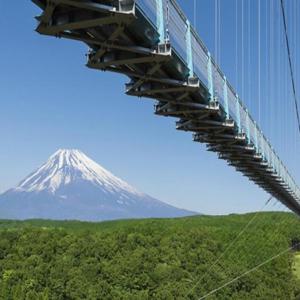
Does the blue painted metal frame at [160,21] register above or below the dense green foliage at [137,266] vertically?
above

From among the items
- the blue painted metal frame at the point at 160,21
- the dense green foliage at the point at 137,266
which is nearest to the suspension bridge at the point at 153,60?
the blue painted metal frame at the point at 160,21

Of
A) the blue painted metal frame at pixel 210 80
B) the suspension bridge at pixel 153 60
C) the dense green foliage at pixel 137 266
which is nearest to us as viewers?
the suspension bridge at pixel 153 60

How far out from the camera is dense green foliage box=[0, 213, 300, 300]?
53.0 meters

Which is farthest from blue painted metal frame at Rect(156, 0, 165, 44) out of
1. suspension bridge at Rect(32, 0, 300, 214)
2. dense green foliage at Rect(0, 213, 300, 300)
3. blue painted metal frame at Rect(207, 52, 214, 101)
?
dense green foliage at Rect(0, 213, 300, 300)

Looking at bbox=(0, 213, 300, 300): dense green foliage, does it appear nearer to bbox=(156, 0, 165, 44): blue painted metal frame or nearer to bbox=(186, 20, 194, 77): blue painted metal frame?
bbox=(186, 20, 194, 77): blue painted metal frame

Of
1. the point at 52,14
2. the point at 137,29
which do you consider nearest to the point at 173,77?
the point at 137,29

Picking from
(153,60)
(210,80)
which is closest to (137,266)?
(210,80)

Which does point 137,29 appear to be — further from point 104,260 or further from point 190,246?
point 190,246

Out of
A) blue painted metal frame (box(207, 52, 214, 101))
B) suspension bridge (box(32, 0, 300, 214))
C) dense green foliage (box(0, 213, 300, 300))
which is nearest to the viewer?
suspension bridge (box(32, 0, 300, 214))

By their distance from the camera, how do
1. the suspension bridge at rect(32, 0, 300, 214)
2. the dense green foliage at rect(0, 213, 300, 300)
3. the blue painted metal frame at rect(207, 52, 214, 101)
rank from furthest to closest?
the dense green foliage at rect(0, 213, 300, 300) → the blue painted metal frame at rect(207, 52, 214, 101) → the suspension bridge at rect(32, 0, 300, 214)

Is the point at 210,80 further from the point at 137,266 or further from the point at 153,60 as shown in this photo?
the point at 137,266

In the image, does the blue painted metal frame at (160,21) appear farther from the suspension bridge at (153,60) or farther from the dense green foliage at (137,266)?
the dense green foliage at (137,266)

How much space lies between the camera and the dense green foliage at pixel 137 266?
174 feet

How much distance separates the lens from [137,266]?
187ft
